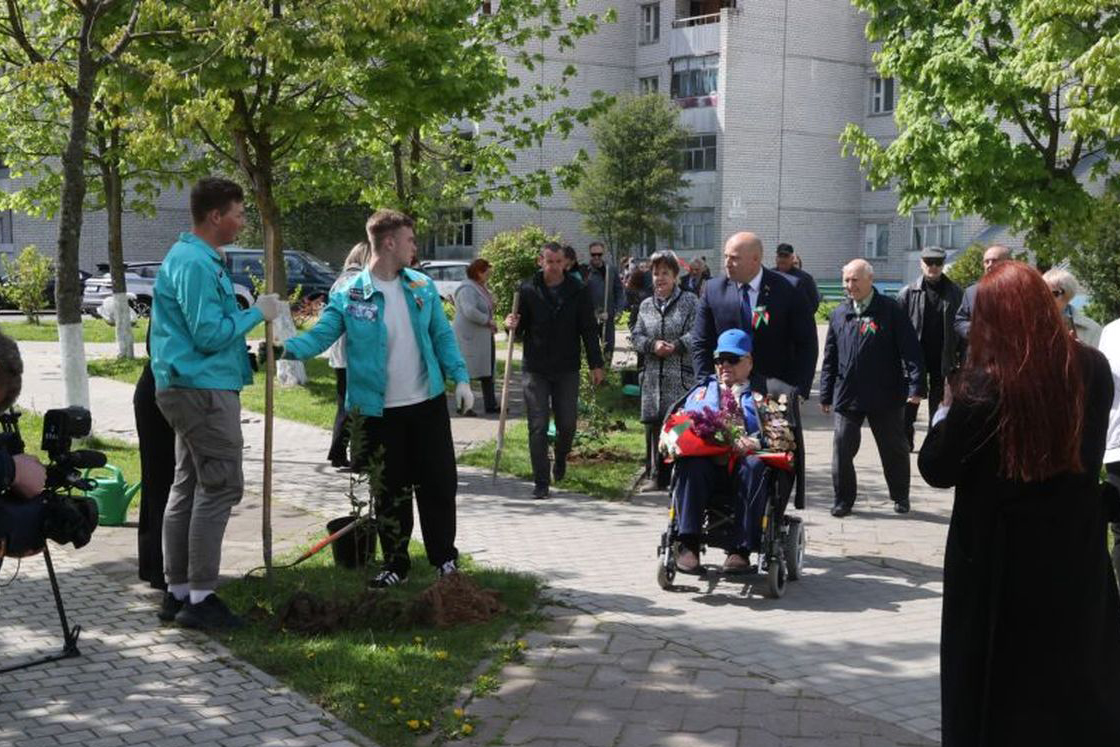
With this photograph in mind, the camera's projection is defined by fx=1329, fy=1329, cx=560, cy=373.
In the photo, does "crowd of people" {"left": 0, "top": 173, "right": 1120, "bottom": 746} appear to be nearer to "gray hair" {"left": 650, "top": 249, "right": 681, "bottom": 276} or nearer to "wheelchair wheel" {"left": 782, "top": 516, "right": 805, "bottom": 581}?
"gray hair" {"left": 650, "top": 249, "right": 681, "bottom": 276}

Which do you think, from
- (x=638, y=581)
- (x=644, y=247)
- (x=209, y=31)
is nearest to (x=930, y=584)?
(x=638, y=581)

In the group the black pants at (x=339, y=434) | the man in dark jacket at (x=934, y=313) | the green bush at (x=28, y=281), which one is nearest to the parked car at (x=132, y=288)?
the green bush at (x=28, y=281)

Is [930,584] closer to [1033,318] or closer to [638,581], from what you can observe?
[638,581]

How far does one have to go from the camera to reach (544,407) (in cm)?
1033

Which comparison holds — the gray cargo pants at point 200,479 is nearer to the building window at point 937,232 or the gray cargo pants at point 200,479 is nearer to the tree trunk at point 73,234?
the tree trunk at point 73,234

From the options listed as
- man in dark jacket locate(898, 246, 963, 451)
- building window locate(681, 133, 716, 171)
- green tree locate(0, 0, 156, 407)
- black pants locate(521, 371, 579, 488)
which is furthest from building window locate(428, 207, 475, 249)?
black pants locate(521, 371, 579, 488)

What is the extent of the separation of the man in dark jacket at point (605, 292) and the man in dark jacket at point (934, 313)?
698 centimetres

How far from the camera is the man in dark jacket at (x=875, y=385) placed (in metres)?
9.84

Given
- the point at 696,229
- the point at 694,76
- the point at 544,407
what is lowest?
the point at 544,407

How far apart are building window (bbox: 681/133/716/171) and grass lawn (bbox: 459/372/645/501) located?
124ft

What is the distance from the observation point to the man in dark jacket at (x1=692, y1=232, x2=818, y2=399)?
8.68 metres

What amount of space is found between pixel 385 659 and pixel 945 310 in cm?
788

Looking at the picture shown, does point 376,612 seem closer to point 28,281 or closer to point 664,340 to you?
point 664,340

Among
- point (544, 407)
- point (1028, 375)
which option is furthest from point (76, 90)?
point (1028, 375)
